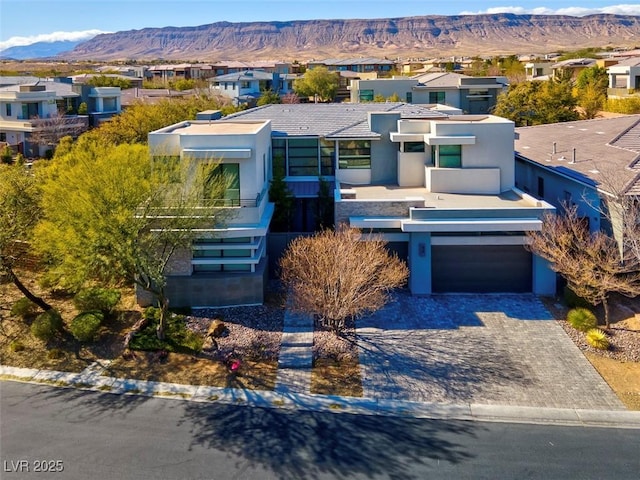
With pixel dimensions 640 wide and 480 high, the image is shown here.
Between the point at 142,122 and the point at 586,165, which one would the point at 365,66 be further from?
the point at 586,165

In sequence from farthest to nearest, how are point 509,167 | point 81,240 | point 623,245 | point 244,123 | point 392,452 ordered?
1. point 244,123
2. point 509,167
3. point 623,245
4. point 81,240
5. point 392,452

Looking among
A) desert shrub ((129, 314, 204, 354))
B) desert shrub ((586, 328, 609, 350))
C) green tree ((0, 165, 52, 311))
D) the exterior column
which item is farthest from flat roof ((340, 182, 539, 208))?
green tree ((0, 165, 52, 311))

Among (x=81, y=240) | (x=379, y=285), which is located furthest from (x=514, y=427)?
(x=81, y=240)

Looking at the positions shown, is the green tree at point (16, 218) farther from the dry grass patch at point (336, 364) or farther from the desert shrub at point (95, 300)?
the dry grass patch at point (336, 364)

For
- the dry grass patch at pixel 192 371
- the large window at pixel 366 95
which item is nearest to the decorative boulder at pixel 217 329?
the dry grass patch at pixel 192 371

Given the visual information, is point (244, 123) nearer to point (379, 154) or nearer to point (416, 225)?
point (379, 154)

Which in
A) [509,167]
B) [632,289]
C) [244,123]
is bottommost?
[632,289]
